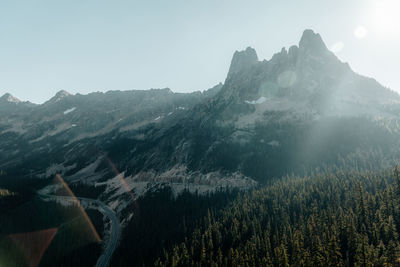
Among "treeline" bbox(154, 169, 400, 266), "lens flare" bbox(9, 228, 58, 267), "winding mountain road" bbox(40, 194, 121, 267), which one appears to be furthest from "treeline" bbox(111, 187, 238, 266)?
"lens flare" bbox(9, 228, 58, 267)

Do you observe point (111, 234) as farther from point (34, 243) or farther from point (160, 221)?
point (34, 243)

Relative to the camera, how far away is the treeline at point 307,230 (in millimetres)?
78625

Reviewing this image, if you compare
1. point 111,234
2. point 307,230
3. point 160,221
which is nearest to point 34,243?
point 111,234

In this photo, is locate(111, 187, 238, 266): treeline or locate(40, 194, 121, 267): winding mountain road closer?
locate(111, 187, 238, 266): treeline

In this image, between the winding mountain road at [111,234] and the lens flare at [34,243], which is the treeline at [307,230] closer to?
the winding mountain road at [111,234]

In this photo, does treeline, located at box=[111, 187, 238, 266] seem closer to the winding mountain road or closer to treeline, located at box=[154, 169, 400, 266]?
the winding mountain road

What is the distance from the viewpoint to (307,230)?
96750 millimetres

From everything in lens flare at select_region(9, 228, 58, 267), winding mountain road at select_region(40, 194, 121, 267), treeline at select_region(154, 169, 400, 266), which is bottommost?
winding mountain road at select_region(40, 194, 121, 267)

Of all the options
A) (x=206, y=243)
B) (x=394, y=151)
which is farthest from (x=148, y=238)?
(x=394, y=151)

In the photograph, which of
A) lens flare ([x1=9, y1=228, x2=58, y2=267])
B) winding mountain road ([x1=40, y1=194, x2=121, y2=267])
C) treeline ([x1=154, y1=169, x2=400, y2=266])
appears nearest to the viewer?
treeline ([x1=154, y1=169, x2=400, y2=266])

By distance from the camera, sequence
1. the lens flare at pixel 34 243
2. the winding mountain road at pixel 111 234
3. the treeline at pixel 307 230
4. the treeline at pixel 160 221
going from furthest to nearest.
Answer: the lens flare at pixel 34 243 < the winding mountain road at pixel 111 234 < the treeline at pixel 160 221 < the treeline at pixel 307 230

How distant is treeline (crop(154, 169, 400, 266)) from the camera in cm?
7862

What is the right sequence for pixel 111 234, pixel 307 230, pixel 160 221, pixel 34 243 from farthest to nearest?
pixel 160 221
pixel 111 234
pixel 34 243
pixel 307 230

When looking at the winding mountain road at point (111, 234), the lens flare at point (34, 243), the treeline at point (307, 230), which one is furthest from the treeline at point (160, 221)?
the lens flare at point (34, 243)
